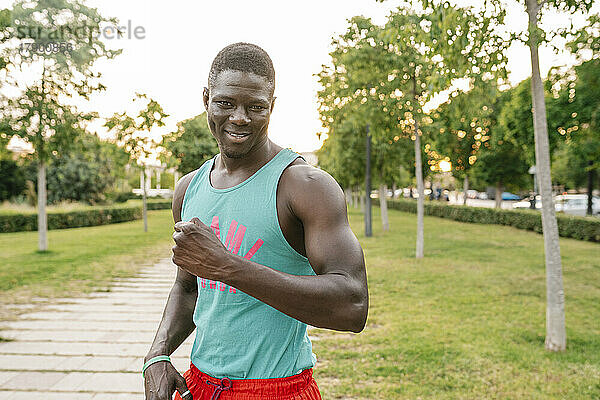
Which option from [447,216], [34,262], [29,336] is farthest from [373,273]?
[447,216]

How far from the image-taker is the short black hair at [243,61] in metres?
1.51

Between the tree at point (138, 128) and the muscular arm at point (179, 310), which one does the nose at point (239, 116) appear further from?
the tree at point (138, 128)

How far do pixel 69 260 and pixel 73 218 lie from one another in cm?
1148

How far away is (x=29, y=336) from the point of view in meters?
6.39

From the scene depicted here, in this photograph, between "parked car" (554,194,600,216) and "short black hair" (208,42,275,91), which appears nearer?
"short black hair" (208,42,275,91)

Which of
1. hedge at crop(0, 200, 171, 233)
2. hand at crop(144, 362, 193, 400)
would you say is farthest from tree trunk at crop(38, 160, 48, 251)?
hand at crop(144, 362, 193, 400)

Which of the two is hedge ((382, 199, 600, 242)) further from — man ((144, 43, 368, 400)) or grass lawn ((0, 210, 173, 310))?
man ((144, 43, 368, 400))

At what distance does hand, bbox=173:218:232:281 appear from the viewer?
4.00 ft

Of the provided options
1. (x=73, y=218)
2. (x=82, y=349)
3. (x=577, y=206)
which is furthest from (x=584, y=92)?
(x=577, y=206)

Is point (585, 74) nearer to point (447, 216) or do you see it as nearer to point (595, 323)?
point (595, 323)

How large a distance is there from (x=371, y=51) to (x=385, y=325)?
7212mm

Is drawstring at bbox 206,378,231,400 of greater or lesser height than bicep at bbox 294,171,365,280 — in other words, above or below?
below

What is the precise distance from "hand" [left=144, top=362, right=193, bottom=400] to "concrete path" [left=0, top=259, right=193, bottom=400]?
3311 millimetres

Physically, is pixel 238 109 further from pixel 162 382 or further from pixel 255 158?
pixel 162 382
